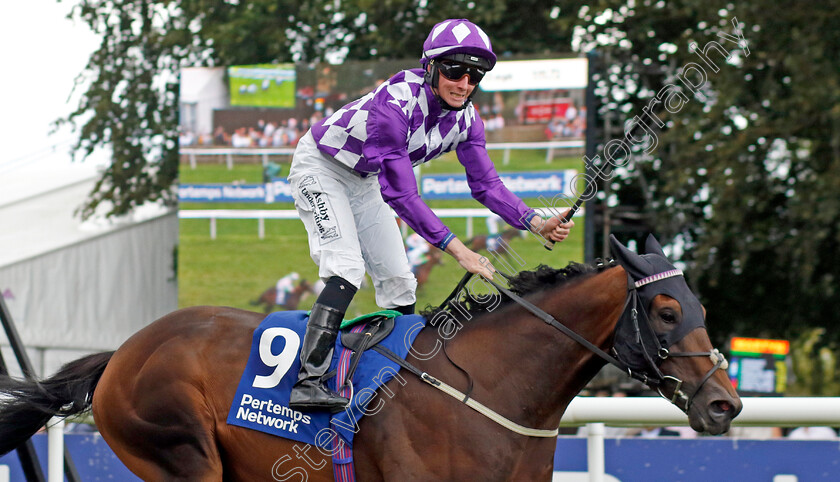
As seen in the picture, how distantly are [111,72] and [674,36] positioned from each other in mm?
8810

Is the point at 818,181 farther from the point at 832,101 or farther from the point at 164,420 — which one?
the point at 164,420

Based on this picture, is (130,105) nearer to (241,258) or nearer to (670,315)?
(241,258)

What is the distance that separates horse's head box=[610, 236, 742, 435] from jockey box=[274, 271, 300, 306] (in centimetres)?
862

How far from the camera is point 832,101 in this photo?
10516 mm

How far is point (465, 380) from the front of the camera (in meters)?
3.22

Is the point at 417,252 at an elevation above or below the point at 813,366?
above

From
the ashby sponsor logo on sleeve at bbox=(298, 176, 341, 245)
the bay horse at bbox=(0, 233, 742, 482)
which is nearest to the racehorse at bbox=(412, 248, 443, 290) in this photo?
the bay horse at bbox=(0, 233, 742, 482)

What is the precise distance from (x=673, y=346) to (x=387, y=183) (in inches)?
44.2

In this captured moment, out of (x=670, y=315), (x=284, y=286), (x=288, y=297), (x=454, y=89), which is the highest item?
(x=454, y=89)


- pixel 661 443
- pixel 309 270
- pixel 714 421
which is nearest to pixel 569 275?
pixel 714 421

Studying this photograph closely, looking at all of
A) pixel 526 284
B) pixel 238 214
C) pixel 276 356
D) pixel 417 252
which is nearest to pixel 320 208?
pixel 276 356

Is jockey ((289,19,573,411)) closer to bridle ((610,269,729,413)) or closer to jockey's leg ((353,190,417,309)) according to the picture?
jockey's leg ((353,190,417,309))

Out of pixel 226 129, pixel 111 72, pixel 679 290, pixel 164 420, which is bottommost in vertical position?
pixel 164 420

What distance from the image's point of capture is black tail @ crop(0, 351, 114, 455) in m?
3.73
